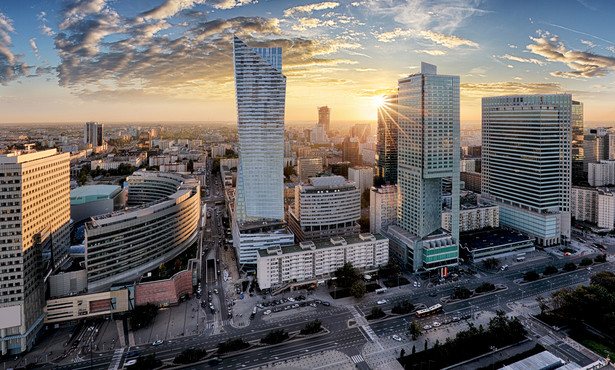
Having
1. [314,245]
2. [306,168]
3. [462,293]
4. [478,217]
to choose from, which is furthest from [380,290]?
[306,168]

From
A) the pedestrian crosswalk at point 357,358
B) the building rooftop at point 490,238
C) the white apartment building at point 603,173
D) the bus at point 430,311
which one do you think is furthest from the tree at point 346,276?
the white apartment building at point 603,173

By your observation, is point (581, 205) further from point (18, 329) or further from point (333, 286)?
point (18, 329)

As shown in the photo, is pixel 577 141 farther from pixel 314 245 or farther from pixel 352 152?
pixel 314 245

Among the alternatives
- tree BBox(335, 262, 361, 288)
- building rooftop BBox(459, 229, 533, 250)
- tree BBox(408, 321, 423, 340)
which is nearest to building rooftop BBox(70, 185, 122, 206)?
tree BBox(335, 262, 361, 288)

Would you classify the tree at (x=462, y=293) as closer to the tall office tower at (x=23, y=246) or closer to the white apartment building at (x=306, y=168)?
the tall office tower at (x=23, y=246)

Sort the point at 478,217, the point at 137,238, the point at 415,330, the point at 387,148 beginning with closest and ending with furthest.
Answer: the point at 415,330
the point at 137,238
the point at 478,217
the point at 387,148

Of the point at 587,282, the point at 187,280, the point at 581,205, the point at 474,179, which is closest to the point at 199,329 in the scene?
the point at 187,280
